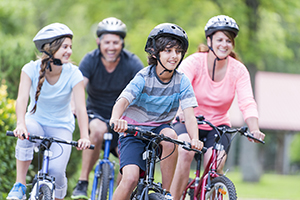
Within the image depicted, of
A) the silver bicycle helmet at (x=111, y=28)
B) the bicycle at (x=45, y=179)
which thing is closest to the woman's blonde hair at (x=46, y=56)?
the bicycle at (x=45, y=179)

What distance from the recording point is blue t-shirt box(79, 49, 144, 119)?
6.07m

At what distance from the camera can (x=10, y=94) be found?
7.68 m

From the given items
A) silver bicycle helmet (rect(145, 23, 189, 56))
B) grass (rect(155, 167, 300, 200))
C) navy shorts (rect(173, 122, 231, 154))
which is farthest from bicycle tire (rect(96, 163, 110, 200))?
grass (rect(155, 167, 300, 200))

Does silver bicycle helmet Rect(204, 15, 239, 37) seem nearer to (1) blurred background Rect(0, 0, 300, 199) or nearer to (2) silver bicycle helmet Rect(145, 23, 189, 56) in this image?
(2) silver bicycle helmet Rect(145, 23, 189, 56)

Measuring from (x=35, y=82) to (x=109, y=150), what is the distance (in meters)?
1.45

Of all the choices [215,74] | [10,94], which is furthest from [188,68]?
[10,94]

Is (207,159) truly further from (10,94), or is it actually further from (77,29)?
(77,29)

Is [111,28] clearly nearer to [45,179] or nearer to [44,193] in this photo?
Result: [45,179]

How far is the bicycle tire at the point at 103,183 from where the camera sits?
18.3ft

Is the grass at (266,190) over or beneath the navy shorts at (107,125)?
over

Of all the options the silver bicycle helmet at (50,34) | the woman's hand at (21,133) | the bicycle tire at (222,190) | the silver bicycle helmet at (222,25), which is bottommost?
the bicycle tire at (222,190)

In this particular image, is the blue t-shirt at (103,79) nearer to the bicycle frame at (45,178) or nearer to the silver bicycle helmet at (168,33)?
the bicycle frame at (45,178)

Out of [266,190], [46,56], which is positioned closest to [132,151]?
[46,56]

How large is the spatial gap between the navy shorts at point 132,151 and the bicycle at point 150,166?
0.31 feet
